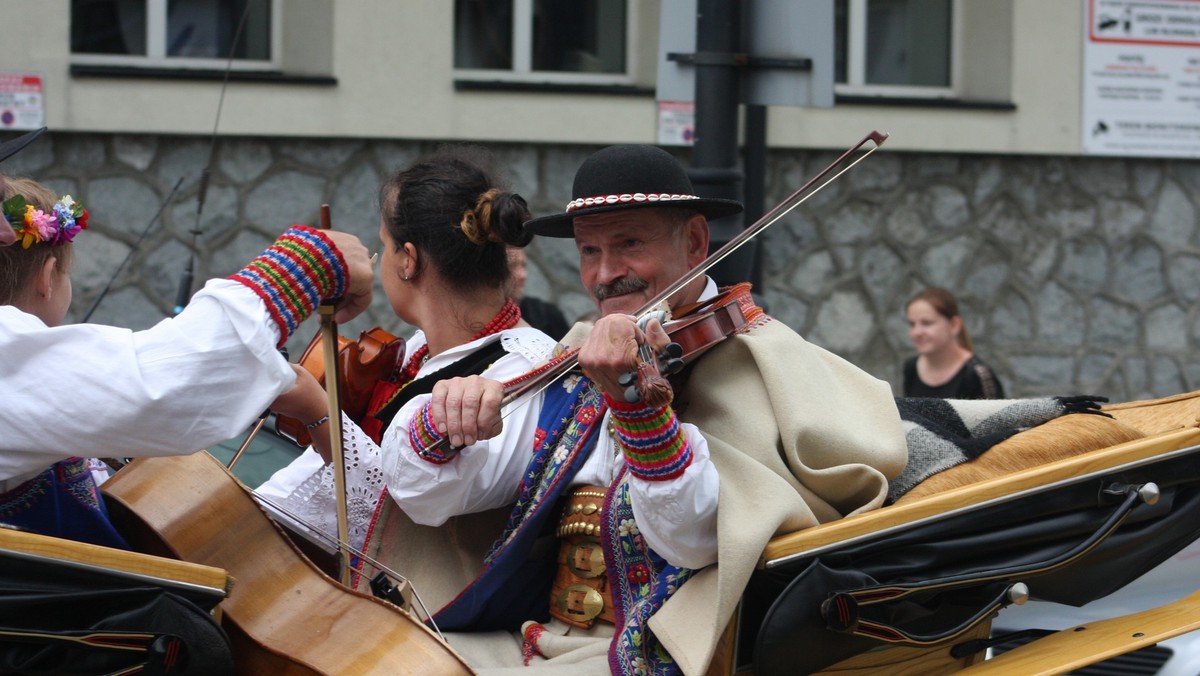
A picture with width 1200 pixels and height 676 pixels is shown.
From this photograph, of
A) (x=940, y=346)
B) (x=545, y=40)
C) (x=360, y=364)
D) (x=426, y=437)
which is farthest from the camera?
(x=545, y=40)

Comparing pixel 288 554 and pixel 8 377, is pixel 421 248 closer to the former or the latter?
pixel 288 554

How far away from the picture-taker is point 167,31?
7.76 m

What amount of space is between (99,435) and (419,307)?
4.01 feet

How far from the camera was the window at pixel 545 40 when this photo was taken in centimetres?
823

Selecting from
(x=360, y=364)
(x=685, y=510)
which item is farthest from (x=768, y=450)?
(x=360, y=364)

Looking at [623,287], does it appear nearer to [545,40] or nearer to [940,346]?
[940,346]

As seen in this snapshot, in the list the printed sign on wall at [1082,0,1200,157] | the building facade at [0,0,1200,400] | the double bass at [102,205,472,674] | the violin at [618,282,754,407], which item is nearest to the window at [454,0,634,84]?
the building facade at [0,0,1200,400]

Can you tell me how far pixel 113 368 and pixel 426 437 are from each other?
73 cm

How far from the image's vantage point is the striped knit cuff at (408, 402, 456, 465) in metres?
2.67

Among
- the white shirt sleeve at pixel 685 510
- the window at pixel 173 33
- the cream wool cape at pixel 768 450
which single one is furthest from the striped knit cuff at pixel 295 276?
the window at pixel 173 33

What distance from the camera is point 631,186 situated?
2.81 meters

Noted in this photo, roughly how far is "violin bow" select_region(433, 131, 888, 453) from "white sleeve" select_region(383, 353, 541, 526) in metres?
0.04

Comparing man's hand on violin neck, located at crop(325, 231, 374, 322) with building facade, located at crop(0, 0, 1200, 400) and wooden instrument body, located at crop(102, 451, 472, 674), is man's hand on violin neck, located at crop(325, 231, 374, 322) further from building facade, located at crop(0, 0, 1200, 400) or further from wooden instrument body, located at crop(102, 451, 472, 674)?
building facade, located at crop(0, 0, 1200, 400)

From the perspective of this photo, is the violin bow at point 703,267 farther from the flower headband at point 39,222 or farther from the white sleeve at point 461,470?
the flower headband at point 39,222
